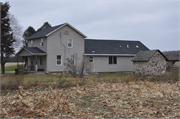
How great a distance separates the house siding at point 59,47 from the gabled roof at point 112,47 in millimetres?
1855

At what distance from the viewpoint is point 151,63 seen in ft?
88.5

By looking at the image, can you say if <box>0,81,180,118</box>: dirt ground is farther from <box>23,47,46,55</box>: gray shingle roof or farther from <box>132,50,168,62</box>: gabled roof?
<box>23,47,46,55</box>: gray shingle roof

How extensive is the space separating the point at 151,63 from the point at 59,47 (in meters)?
11.6

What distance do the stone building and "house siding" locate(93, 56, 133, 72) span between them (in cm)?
500

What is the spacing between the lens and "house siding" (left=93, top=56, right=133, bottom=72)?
1235 inches

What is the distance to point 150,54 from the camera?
27.2m

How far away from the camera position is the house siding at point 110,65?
31.4 m

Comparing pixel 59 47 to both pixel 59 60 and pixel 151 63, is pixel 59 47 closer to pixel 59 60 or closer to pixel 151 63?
pixel 59 60

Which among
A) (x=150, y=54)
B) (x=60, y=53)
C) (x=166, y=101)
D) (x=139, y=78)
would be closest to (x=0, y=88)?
(x=166, y=101)

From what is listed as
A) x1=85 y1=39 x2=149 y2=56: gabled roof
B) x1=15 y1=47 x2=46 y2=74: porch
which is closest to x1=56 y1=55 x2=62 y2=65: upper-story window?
x1=15 y1=47 x2=46 y2=74: porch

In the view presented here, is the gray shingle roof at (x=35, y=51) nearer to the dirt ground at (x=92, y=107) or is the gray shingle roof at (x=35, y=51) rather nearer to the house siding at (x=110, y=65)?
the house siding at (x=110, y=65)

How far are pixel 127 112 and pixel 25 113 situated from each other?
3965 mm

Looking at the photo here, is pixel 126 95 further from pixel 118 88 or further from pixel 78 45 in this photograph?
pixel 78 45

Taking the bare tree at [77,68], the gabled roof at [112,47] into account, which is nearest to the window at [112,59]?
the gabled roof at [112,47]
